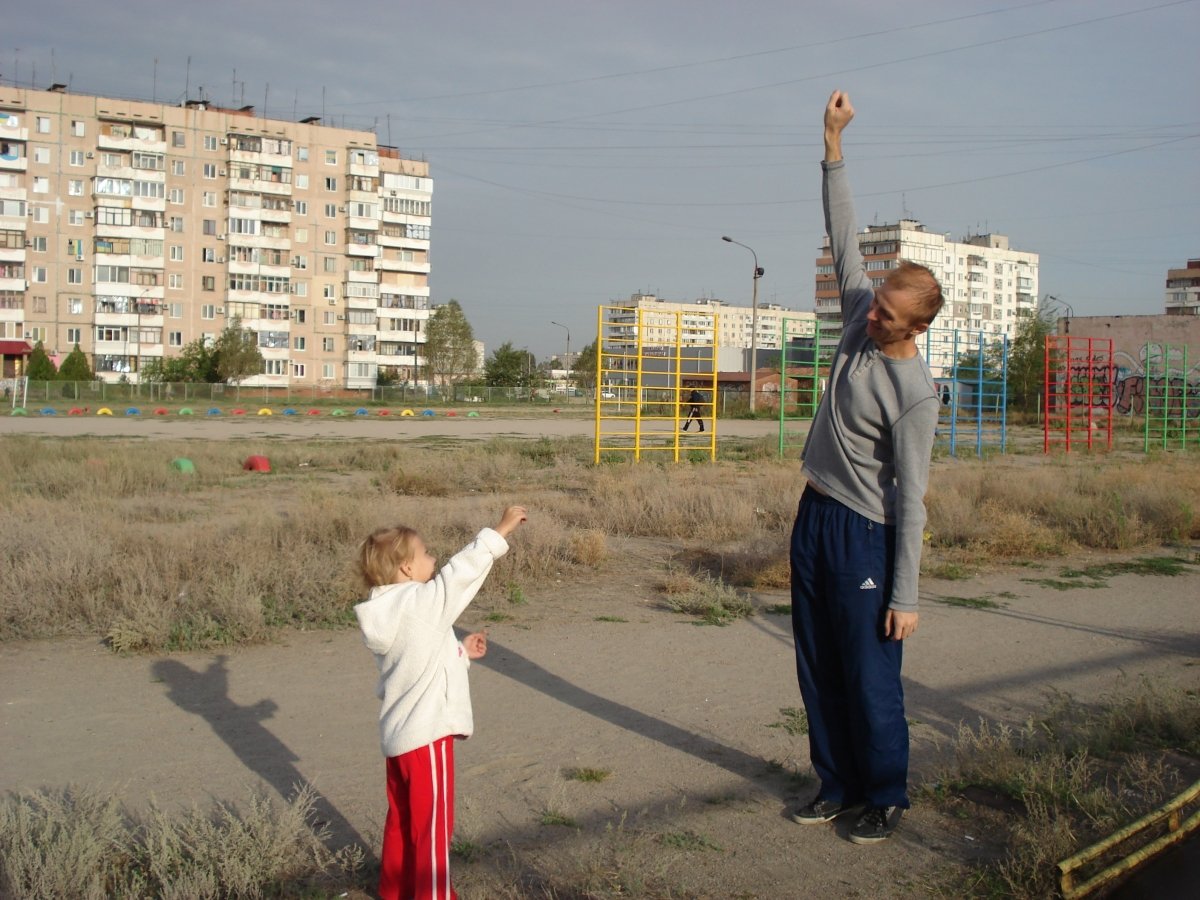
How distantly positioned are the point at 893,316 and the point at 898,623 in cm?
103

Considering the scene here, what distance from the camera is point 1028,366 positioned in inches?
1689

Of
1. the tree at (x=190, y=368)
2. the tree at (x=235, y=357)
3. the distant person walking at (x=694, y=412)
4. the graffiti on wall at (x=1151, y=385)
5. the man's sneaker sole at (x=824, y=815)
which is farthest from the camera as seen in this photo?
the tree at (x=190, y=368)

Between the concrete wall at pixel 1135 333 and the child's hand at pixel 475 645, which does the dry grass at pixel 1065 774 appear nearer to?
the child's hand at pixel 475 645

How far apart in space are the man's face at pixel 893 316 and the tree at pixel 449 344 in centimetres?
8595

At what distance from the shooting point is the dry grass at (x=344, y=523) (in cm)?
691

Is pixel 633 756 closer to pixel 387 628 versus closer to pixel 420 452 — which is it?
pixel 387 628

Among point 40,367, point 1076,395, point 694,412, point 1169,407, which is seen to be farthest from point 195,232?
point 1076,395

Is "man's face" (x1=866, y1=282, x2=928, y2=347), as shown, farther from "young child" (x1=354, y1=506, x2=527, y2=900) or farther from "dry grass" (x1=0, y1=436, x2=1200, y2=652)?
"dry grass" (x1=0, y1=436, x2=1200, y2=652)

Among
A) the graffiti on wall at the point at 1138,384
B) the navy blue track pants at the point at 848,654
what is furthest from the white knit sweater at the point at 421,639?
the graffiti on wall at the point at 1138,384

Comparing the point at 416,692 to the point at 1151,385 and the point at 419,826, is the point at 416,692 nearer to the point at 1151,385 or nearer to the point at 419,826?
the point at 419,826

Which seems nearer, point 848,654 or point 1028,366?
point 848,654

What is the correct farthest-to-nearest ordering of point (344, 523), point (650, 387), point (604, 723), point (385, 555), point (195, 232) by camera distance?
point (195, 232) → point (650, 387) → point (344, 523) → point (604, 723) → point (385, 555)

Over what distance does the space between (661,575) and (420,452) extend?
1342 centimetres

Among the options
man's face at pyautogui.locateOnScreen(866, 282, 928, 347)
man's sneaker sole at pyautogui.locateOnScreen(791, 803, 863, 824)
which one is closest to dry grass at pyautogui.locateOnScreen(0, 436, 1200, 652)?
man's sneaker sole at pyautogui.locateOnScreen(791, 803, 863, 824)
